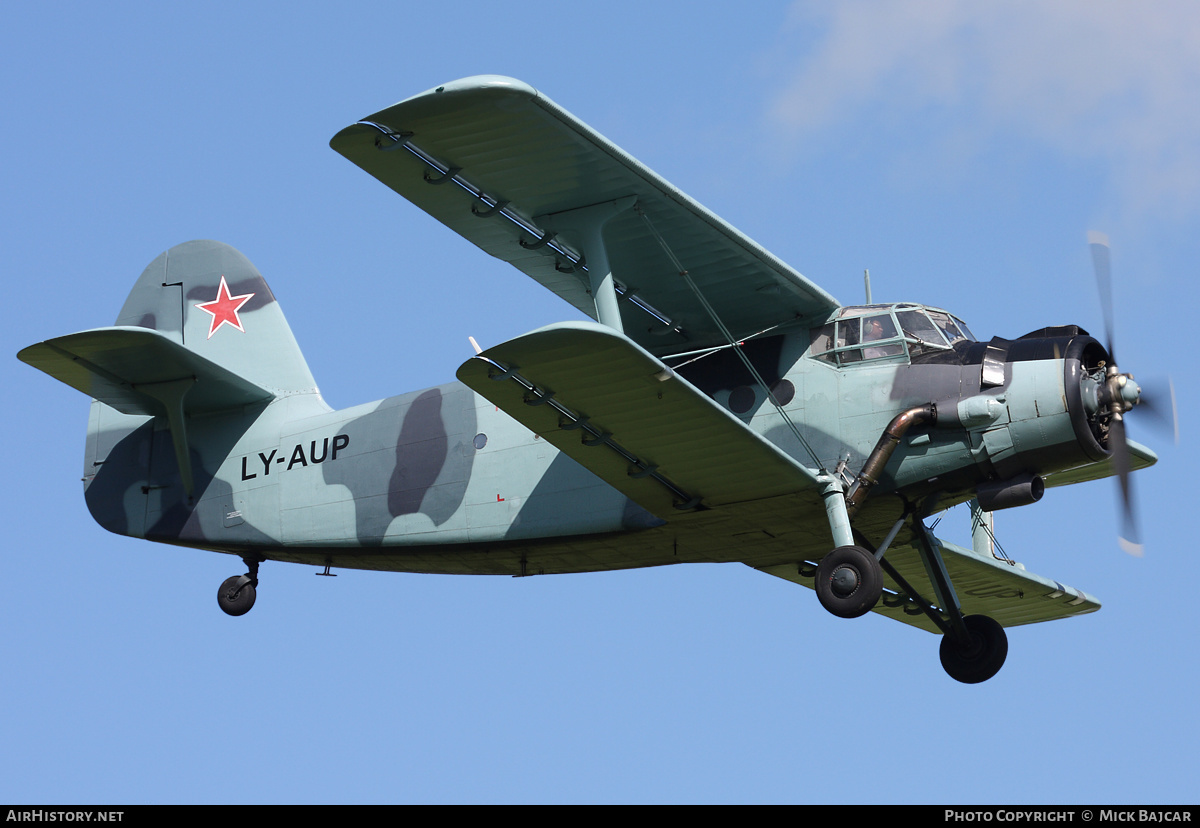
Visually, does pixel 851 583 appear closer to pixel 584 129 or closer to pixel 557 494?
pixel 557 494

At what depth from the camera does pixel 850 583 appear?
39.0 feet

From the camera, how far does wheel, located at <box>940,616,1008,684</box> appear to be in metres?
14.0

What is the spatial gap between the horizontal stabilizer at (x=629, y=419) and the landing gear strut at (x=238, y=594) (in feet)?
14.9

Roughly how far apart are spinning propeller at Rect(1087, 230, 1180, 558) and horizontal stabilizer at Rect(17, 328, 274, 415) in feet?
26.8

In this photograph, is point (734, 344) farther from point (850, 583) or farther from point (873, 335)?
point (850, 583)

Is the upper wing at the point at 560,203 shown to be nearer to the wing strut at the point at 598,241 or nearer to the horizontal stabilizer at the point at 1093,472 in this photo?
the wing strut at the point at 598,241

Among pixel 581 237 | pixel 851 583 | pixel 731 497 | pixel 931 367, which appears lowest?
pixel 851 583

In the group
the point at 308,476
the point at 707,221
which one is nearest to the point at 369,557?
the point at 308,476

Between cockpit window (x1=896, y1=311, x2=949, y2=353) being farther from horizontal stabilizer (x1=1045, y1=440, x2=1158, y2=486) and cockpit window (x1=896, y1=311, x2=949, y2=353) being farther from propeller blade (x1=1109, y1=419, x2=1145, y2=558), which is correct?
horizontal stabilizer (x1=1045, y1=440, x2=1158, y2=486)

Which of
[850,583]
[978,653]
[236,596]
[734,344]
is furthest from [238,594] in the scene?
[978,653]

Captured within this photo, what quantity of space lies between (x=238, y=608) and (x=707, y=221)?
621 cm

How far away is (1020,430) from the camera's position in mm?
12305

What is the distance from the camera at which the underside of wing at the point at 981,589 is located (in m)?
15.4

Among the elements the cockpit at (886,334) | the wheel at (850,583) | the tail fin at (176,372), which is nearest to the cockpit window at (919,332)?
the cockpit at (886,334)
